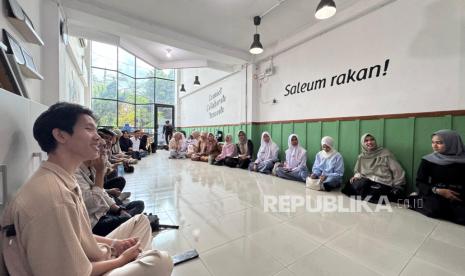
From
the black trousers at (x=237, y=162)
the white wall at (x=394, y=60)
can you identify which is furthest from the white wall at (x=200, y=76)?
the white wall at (x=394, y=60)

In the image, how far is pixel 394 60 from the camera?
3309 mm

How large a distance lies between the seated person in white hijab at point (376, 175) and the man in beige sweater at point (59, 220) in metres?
3.23


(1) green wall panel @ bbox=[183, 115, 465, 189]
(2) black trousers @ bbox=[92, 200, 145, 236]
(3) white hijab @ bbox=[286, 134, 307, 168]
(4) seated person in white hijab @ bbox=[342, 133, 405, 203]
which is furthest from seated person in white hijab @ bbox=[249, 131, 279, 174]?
(2) black trousers @ bbox=[92, 200, 145, 236]

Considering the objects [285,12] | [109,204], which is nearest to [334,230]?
[109,204]

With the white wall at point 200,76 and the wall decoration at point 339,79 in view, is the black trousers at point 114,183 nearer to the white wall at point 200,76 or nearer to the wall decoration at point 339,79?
the wall decoration at point 339,79

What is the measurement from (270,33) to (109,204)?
199 inches

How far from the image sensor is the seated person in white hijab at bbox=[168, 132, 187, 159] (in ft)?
26.3

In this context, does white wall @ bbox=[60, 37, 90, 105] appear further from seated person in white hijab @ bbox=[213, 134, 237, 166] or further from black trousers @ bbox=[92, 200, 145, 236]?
seated person in white hijab @ bbox=[213, 134, 237, 166]

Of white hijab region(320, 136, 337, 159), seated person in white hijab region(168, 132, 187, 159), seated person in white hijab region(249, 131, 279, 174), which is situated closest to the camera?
white hijab region(320, 136, 337, 159)

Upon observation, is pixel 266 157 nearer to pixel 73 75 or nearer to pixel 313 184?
pixel 313 184

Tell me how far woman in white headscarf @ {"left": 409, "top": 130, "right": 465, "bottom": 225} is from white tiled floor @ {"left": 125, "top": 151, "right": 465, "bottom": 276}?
15 centimetres

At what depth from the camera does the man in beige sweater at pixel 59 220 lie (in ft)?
2.06

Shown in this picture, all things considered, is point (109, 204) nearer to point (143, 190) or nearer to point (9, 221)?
point (9, 221)

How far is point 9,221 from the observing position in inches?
25.6
